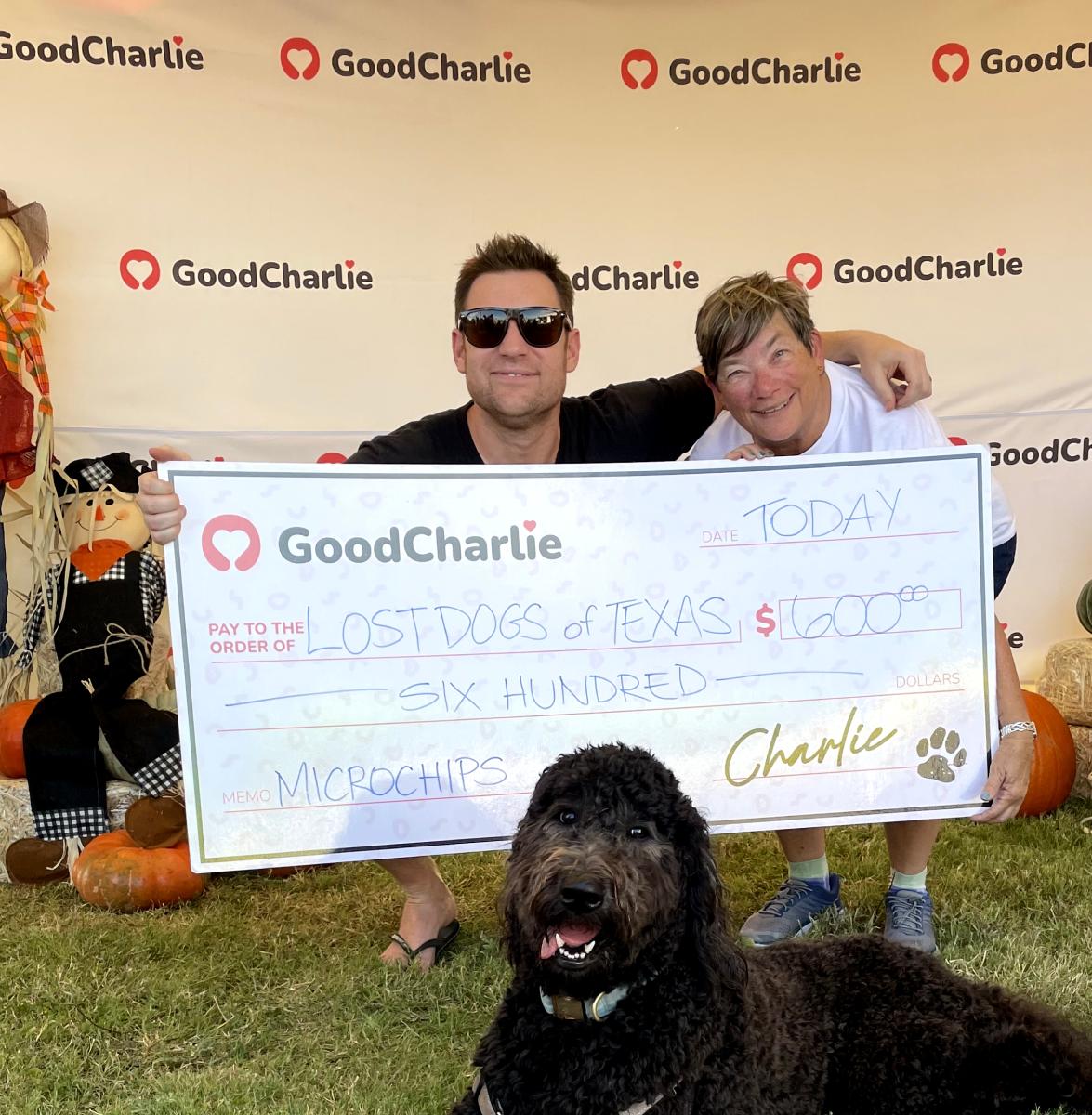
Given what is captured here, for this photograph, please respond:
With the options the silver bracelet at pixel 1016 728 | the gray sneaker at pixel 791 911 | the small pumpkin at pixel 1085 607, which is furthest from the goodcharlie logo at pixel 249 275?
the small pumpkin at pixel 1085 607

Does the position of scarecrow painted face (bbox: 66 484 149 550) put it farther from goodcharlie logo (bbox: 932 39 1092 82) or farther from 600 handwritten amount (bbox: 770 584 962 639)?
goodcharlie logo (bbox: 932 39 1092 82)

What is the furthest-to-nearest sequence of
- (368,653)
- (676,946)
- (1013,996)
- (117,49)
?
(117,49) < (368,653) < (1013,996) < (676,946)

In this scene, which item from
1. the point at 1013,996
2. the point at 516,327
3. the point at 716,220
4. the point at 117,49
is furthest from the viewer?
the point at 716,220

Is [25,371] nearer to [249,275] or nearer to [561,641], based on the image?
[249,275]

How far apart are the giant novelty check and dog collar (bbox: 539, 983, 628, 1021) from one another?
2.90 feet

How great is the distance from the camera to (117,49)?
452cm

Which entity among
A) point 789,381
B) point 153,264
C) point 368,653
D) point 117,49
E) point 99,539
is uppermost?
point 117,49

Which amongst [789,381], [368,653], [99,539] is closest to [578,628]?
[368,653]

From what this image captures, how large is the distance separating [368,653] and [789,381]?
134cm

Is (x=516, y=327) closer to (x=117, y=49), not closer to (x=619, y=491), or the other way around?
(x=619, y=491)

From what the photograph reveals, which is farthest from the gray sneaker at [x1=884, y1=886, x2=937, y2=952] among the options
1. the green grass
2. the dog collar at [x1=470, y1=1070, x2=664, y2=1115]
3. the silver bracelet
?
the dog collar at [x1=470, y1=1070, x2=664, y2=1115]

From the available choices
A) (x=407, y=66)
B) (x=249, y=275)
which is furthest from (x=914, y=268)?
(x=249, y=275)

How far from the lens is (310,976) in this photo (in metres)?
3.06

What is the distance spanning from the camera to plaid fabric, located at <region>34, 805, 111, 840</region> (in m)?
3.86
